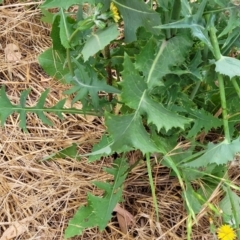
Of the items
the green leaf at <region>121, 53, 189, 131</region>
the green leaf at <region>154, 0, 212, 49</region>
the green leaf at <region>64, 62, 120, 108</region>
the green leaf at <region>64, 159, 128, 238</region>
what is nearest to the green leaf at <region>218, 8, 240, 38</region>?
the green leaf at <region>154, 0, 212, 49</region>

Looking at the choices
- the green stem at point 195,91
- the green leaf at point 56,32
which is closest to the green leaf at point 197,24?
the green stem at point 195,91

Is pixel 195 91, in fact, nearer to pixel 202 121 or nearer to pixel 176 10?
pixel 202 121

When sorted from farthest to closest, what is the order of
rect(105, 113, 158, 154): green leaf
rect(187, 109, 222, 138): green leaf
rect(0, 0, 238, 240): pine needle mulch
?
rect(0, 0, 238, 240): pine needle mulch → rect(187, 109, 222, 138): green leaf → rect(105, 113, 158, 154): green leaf

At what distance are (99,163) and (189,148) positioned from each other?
253 millimetres

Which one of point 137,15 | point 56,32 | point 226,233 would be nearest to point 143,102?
point 137,15

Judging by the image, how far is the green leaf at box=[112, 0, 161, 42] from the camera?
3.18 ft

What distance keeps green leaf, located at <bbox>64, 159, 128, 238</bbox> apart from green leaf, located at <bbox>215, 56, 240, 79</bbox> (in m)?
0.38

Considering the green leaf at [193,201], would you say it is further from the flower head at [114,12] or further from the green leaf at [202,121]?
the flower head at [114,12]

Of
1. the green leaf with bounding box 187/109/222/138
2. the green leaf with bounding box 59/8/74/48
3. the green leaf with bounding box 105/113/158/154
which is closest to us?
the green leaf with bounding box 105/113/158/154

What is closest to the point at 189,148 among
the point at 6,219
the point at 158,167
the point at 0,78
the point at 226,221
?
the point at 158,167

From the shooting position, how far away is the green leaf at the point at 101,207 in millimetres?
1183

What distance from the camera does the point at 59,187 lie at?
1.36 meters

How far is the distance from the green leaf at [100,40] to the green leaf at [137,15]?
0.04 metres

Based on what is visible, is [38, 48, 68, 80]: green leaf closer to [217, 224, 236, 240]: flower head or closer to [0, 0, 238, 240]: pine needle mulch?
[0, 0, 238, 240]: pine needle mulch
